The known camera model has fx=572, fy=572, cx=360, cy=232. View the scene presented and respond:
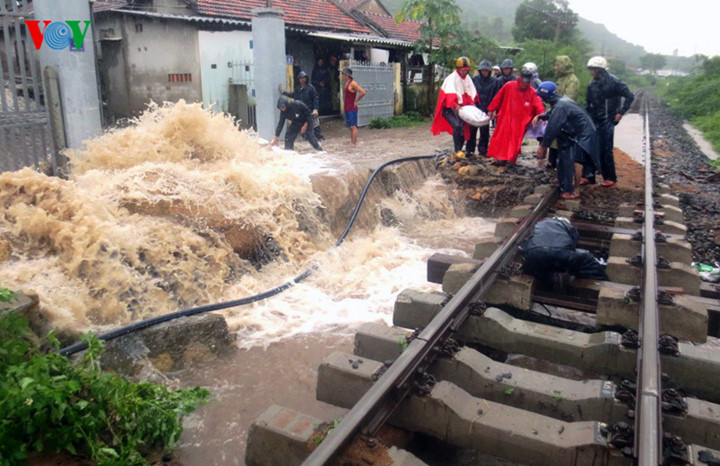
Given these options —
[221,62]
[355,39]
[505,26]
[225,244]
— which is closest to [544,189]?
[225,244]

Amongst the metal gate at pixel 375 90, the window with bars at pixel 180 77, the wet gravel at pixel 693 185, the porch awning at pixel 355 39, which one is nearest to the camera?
the wet gravel at pixel 693 185

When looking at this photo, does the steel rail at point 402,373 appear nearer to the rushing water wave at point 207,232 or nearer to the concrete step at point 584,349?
the concrete step at point 584,349

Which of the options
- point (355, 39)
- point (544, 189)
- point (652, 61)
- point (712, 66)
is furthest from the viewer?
point (652, 61)

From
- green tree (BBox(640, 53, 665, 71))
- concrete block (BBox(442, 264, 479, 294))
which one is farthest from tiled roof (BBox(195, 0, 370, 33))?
green tree (BBox(640, 53, 665, 71))

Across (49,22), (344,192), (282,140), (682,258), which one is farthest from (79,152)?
(682,258)

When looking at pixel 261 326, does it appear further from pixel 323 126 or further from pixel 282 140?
pixel 323 126

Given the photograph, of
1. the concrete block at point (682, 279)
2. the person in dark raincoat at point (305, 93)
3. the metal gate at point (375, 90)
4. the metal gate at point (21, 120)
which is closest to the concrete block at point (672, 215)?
the concrete block at point (682, 279)

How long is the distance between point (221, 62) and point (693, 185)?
456 inches

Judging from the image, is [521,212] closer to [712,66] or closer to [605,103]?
[605,103]

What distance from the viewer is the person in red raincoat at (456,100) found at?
9922mm

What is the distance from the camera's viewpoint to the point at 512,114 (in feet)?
30.2

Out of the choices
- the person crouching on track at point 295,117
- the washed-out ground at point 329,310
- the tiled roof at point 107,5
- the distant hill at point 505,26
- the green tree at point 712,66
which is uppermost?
the distant hill at point 505,26

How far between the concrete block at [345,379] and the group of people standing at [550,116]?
18.4 ft

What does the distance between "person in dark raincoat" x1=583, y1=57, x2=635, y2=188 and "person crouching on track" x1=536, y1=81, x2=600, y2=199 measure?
0.61m
